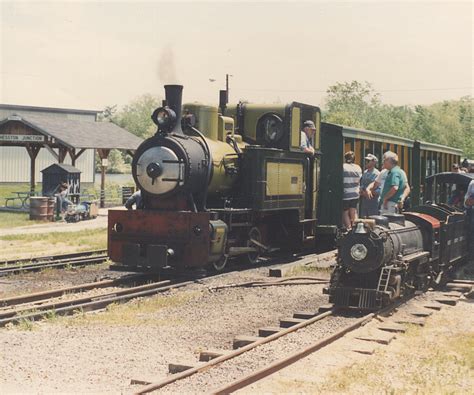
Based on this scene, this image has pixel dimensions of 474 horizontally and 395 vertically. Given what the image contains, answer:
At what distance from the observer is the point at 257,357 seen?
21.8 ft

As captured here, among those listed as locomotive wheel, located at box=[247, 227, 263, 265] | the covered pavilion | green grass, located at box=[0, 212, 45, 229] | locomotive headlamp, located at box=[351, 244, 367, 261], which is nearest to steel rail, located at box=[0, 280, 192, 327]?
locomotive wheel, located at box=[247, 227, 263, 265]

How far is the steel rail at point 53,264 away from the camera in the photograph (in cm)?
1238

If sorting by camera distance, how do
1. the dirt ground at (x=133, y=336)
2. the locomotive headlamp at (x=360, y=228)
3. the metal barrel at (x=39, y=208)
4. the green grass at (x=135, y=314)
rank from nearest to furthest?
the dirt ground at (x=133, y=336)
the green grass at (x=135, y=314)
the locomotive headlamp at (x=360, y=228)
the metal barrel at (x=39, y=208)

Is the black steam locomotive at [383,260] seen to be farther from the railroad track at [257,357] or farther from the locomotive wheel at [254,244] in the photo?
Result: the locomotive wheel at [254,244]

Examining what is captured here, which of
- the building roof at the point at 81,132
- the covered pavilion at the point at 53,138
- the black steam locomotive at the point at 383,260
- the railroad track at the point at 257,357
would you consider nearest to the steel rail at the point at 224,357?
the railroad track at the point at 257,357

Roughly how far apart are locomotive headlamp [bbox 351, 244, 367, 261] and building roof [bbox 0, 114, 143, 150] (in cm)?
1754

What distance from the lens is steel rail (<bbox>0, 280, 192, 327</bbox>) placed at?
8.46 metres

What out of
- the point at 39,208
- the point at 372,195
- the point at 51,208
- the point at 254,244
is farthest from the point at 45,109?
the point at 372,195

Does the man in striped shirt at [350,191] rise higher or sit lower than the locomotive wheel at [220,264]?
higher

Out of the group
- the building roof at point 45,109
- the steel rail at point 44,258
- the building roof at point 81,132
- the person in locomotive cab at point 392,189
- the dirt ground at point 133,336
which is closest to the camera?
the dirt ground at point 133,336

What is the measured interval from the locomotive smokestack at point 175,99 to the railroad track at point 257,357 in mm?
4488

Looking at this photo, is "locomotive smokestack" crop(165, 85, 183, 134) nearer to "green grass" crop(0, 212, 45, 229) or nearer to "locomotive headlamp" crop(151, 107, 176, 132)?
"locomotive headlamp" crop(151, 107, 176, 132)

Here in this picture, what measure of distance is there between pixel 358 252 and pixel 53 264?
6.30 metres

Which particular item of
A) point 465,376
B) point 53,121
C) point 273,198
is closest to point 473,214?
point 273,198
